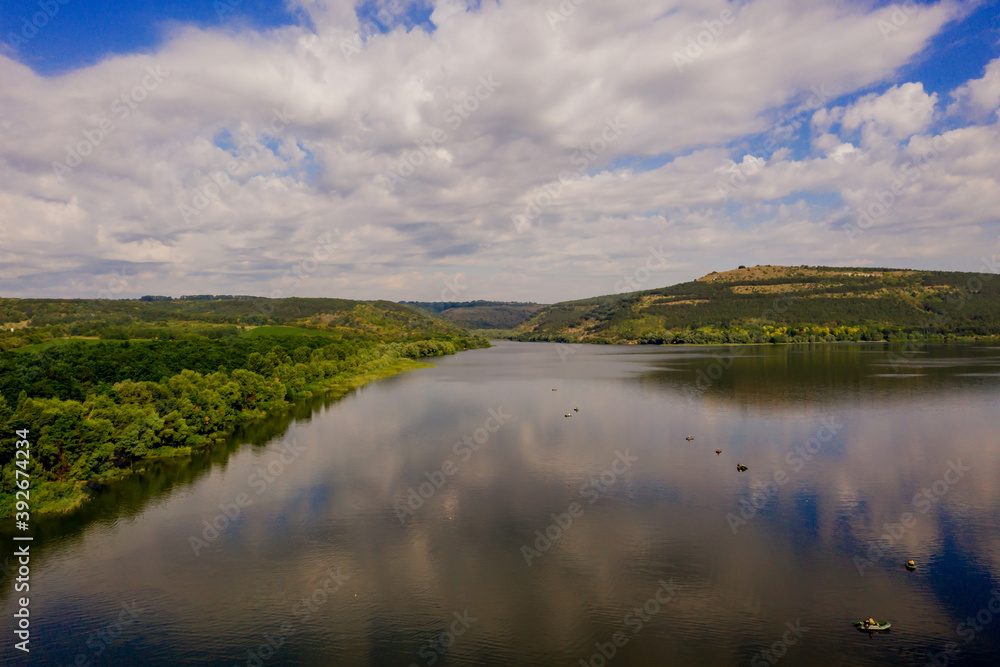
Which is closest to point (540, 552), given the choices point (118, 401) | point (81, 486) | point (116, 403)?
point (81, 486)

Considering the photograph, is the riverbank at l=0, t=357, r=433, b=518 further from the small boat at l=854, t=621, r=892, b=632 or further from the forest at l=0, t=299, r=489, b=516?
the small boat at l=854, t=621, r=892, b=632

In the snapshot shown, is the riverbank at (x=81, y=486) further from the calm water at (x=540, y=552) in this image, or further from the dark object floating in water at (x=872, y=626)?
the dark object floating in water at (x=872, y=626)

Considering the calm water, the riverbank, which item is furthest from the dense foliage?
the calm water

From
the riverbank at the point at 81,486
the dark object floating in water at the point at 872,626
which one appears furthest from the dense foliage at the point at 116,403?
the dark object floating in water at the point at 872,626

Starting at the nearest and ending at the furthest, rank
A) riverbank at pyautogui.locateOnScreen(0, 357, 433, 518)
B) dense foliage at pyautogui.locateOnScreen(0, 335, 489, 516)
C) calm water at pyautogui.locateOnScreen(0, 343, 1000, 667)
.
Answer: calm water at pyautogui.locateOnScreen(0, 343, 1000, 667) → riverbank at pyautogui.locateOnScreen(0, 357, 433, 518) → dense foliage at pyautogui.locateOnScreen(0, 335, 489, 516)

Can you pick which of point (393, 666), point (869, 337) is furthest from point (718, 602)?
point (869, 337)

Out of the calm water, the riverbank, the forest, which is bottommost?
the calm water
